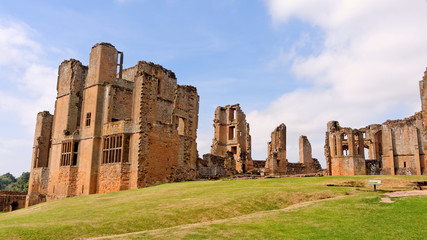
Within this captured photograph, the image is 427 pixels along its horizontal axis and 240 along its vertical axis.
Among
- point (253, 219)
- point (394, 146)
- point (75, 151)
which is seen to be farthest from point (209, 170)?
point (394, 146)

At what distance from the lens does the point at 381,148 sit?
48344 millimetres

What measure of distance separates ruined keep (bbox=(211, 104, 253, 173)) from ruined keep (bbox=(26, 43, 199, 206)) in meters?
11.7

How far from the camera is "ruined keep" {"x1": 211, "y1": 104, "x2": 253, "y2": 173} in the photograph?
46000mm

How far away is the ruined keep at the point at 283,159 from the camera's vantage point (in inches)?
1512

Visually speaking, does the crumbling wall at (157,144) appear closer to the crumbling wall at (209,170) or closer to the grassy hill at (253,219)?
the crumbling wall at (209,170)

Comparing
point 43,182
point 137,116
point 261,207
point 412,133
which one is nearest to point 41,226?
point 261,207

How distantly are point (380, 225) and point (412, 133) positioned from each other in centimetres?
4069

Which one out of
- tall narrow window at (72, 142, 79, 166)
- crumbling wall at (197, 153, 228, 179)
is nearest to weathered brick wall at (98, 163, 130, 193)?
tall narrow window at (72, 142, 79, 166)

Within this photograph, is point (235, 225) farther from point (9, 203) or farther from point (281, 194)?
point (9, 203)

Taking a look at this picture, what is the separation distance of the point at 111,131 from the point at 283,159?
21501mm

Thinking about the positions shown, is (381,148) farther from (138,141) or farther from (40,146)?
(40,146)

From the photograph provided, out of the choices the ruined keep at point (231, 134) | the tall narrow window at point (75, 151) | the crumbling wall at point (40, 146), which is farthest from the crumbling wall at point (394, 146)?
the crumbling wall at point (40, 146)

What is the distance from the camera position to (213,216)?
11289mm

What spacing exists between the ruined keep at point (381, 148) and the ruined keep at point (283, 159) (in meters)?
4.74
